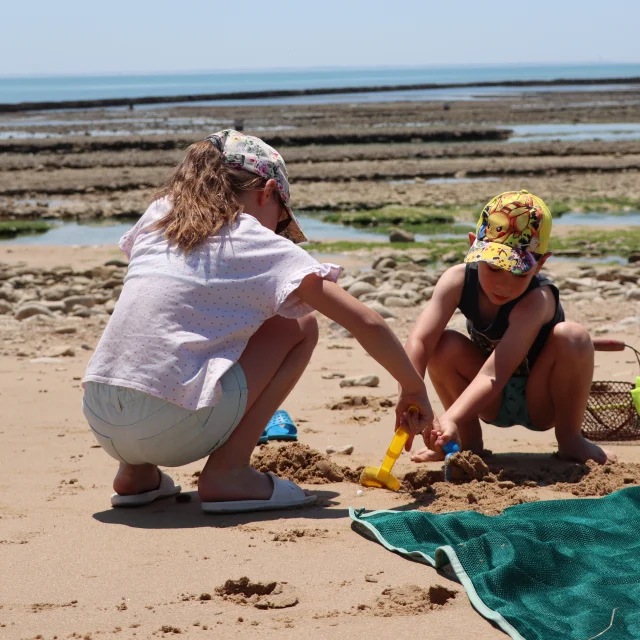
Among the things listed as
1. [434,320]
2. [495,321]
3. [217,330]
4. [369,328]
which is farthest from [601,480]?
[217,330]

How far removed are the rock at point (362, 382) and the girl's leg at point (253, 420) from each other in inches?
75.3

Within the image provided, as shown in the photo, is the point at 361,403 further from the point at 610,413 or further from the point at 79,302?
the point at 79,302

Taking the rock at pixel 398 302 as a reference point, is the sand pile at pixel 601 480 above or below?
above

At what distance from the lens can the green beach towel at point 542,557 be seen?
7.09ft

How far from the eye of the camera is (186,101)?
65.4 meters

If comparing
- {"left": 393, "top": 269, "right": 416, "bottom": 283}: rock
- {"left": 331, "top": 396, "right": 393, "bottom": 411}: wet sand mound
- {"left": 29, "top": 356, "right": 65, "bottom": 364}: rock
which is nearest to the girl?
{"left": 331, "top": 396, "right": 393, "bottom": 411}: wet sand mound

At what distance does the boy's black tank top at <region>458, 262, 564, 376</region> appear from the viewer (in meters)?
3.55

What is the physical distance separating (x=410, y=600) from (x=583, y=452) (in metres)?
1.54

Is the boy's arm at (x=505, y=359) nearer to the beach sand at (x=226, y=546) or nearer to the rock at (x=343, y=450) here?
the beach sand at (x=226, y=546)

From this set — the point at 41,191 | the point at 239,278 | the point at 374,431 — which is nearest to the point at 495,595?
the point at 239,278

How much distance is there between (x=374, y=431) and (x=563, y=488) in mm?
1103

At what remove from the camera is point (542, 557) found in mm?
2439

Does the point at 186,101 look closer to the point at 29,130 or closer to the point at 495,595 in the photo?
the point at 29,130

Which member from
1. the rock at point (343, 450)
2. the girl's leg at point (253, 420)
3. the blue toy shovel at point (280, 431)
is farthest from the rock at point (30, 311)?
the girl's leg at point (253, 420)
